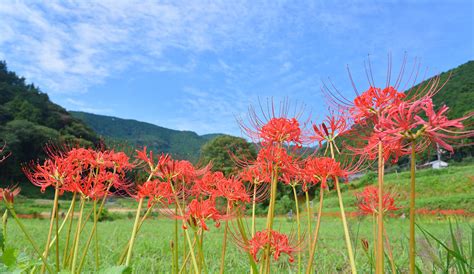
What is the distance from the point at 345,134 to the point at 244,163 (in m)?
0.51

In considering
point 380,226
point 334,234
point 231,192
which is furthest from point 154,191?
point 334,234

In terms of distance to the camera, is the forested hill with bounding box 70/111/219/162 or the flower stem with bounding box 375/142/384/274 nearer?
the flower stem with bounding box 375/142/384/274

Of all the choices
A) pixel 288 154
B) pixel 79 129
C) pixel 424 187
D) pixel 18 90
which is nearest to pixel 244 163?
pixel 288 154

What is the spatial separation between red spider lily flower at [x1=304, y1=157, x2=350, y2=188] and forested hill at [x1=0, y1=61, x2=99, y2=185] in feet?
128

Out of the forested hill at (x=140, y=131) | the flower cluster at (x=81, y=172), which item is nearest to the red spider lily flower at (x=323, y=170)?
the flower cluster at (x=81, y=172)

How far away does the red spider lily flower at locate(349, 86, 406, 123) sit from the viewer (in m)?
1.07

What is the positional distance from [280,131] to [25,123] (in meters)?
50.6

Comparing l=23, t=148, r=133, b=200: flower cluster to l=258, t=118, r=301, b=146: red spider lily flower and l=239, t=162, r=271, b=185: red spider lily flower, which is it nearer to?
l=239, t=162, r=271, b=185: red spider lily flower

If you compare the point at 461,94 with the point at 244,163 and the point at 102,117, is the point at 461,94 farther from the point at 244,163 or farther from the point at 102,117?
the point at 102,117

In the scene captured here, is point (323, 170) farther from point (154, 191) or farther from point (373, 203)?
point (154, 191)

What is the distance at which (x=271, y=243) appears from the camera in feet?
4.08

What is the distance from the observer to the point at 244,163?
5.36ft

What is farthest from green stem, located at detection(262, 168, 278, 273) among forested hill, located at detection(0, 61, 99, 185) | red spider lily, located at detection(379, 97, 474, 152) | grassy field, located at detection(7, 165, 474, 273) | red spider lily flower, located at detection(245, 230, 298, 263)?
forested hill, located at detection(0, 61, 99, 185)

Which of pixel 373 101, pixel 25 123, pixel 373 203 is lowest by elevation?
pixel 373 203
